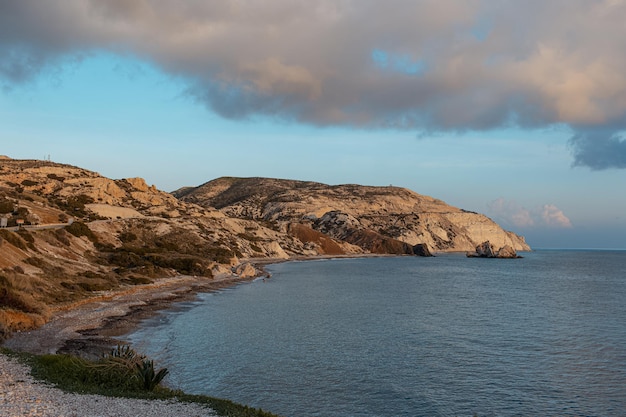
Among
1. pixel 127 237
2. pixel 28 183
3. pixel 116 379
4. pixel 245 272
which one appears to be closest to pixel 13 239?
pixel 127 237

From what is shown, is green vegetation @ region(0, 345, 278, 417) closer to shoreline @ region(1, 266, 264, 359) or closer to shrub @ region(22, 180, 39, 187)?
shoreline @ region(1, 266, 264, 359)

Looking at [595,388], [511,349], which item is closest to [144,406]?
[595,388]

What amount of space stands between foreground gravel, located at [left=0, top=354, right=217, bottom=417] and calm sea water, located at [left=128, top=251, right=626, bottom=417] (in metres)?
5.27

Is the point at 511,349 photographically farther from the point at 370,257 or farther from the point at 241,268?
the point at 370,257

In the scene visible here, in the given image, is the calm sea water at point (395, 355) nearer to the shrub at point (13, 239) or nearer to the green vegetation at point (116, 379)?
the green vegetation at point (116, 379)

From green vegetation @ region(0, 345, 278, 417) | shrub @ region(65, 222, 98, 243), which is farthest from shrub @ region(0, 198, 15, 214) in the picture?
green vegetation @ region(0, 345, 278, 417)

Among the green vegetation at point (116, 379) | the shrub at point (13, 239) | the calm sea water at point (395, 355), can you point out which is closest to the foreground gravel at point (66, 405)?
the green vegetation at point (116, 379)

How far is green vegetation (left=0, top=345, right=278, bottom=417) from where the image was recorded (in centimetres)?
1630

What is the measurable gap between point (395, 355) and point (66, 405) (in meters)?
18.9

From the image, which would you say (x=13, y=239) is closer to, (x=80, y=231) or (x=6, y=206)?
(x=80, y=231)

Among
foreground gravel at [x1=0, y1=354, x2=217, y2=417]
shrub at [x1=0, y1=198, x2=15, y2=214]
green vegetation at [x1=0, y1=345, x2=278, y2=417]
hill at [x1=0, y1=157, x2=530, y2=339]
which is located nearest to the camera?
foreground gravel at [x1=0, y1=354, x2=217, y2=417]

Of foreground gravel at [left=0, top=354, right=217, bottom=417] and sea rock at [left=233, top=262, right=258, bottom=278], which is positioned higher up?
foreground gravel at [left=0, top=354, right=217, bottom=417]

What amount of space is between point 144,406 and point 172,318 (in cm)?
2468

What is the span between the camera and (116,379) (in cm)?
1798
